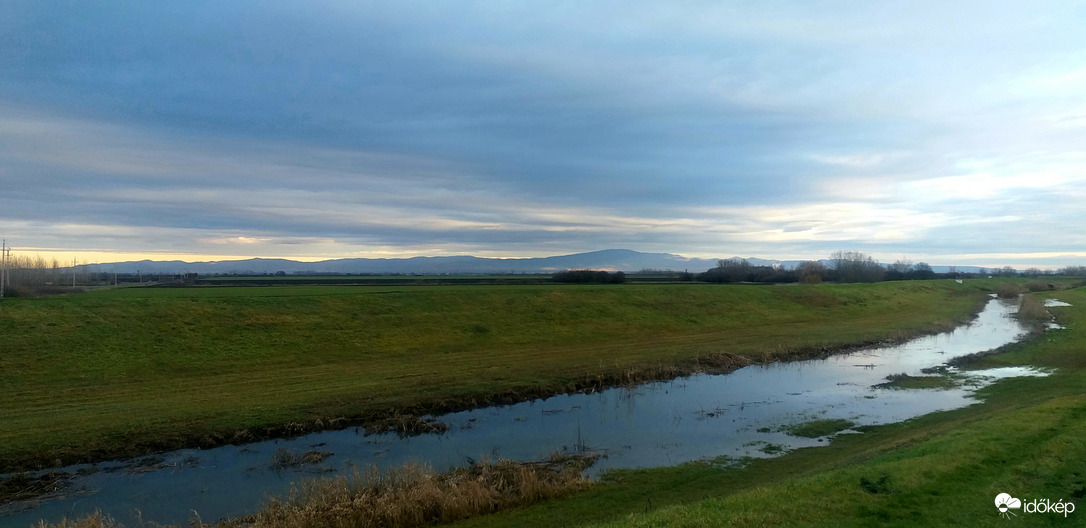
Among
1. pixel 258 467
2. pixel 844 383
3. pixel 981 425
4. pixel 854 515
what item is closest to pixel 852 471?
pixel 854 515

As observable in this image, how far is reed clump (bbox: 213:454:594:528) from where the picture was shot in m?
12.3

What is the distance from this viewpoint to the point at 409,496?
1301cm

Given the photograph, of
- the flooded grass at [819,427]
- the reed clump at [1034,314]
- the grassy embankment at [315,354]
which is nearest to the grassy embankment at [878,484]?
the flooded grass at [819,427]

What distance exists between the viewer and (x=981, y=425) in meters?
16.3

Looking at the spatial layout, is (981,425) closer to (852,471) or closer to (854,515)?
(852,471)

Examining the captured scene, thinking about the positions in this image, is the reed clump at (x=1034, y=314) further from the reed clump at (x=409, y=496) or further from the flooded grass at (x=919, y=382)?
the reed clump at (x=409, y=496)

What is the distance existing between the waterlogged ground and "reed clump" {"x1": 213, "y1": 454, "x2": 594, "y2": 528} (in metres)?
1.79

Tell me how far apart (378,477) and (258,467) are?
502 centimetres

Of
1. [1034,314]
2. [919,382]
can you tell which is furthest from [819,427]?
[1034,314]

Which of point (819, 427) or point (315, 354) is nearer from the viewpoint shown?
point (819, 427)

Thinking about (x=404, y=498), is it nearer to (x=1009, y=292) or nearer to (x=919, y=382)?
(x=919, y=382)

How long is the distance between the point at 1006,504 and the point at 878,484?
191cm

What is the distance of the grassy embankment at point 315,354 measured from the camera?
20094 millimetres

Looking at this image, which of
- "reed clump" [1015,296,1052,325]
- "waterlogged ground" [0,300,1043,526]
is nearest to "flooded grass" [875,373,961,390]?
"waterlogged ground" [0,300,1043,526]
